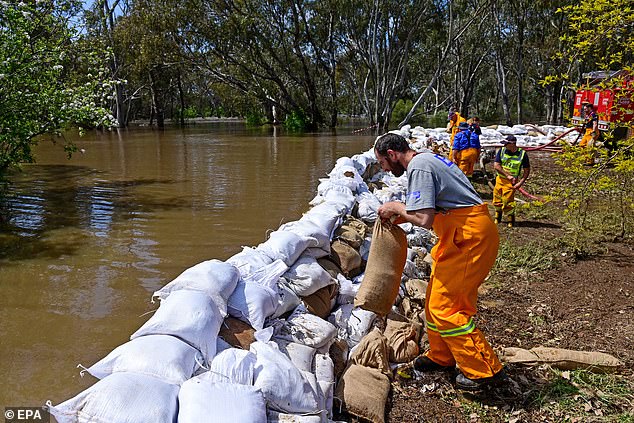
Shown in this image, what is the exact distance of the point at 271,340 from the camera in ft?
8.80

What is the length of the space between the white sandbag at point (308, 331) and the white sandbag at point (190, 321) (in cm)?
42

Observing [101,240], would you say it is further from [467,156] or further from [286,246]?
[467,156]

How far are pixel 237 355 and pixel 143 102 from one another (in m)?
52.3

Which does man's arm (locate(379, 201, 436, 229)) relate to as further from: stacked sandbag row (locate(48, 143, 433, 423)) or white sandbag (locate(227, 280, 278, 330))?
white sandbag (locate(227, 280, 278, 330))

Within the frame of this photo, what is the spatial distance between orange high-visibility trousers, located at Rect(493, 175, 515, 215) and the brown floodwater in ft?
8.48

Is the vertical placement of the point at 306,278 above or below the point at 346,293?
above

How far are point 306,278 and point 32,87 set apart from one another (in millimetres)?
5402

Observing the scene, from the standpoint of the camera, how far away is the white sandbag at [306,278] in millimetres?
3148

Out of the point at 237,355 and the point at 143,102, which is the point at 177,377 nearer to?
the point at 237,355

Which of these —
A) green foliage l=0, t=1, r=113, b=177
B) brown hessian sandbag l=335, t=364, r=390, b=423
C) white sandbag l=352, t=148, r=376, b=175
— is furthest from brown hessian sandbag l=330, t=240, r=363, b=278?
green foliage l=0, t=1, r=113, b=177

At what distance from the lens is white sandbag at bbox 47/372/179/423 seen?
68.6 inches

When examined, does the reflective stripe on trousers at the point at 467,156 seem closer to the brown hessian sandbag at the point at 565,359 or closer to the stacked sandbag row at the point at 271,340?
the stacked sandbag row at the point at 271,340

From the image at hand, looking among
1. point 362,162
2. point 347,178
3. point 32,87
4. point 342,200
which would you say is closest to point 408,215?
point 342,200

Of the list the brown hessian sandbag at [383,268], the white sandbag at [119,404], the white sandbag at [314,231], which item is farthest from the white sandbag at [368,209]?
the white sandbag at [119,404]
